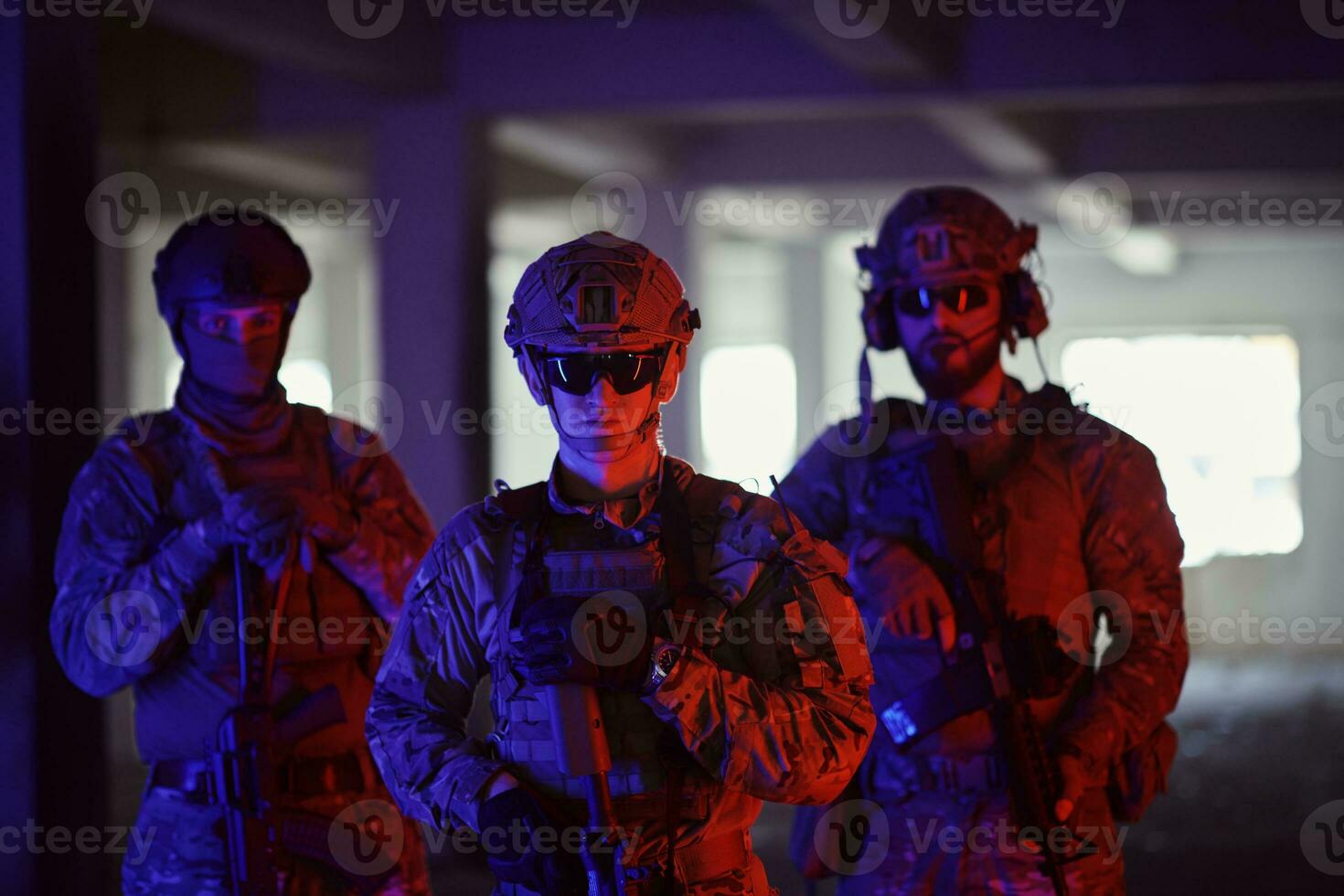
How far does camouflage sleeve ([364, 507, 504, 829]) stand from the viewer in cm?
205

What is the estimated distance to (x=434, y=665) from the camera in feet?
7.00

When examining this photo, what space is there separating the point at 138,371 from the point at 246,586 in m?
10.5

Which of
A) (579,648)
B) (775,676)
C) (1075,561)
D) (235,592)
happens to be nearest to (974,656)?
(1075,561)

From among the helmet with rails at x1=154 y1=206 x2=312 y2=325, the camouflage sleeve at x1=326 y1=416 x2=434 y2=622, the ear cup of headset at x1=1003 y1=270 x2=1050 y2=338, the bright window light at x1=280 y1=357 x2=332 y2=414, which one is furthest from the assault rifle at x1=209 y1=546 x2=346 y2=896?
the bright window light at x1=280 y1=357 x2=332 y2=414

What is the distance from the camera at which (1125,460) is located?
312 cm

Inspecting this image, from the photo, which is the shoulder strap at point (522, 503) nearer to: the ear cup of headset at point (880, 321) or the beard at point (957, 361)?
the beard at point (957, 361)

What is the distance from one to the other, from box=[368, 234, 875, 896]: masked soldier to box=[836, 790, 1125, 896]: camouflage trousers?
36.3 inches

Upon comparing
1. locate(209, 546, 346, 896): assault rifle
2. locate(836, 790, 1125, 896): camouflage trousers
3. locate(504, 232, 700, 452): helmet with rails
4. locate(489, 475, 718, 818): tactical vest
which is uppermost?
locate(504, 232, 700, 452): helmet with rails

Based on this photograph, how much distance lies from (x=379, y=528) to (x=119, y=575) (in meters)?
0.51

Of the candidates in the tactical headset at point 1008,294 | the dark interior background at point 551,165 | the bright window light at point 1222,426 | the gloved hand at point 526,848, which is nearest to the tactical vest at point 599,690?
the gloved hand at point 526,848

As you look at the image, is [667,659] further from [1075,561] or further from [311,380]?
[311,380]

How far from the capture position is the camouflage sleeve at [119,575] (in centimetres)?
289

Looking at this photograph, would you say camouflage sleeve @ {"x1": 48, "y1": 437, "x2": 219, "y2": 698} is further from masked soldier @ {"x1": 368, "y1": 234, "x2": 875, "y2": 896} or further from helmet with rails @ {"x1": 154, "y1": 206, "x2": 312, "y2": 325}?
masked soldier @ {"x1": 368, "y1": 234, "x2": 875, "y2": 896}

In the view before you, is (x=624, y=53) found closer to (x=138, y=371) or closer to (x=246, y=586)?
(x=246, y=586)
